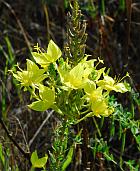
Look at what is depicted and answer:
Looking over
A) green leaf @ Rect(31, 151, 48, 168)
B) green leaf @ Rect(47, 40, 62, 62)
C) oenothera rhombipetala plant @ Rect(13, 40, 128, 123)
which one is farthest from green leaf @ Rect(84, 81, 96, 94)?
green leaf @ Rect(31, 151, 48, 168)

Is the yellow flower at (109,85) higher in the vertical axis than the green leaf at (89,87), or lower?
lower

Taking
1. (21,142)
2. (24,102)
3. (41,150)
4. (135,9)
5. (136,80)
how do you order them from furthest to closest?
(135,9), (136,80), (24,102), (41,150), (21,142)

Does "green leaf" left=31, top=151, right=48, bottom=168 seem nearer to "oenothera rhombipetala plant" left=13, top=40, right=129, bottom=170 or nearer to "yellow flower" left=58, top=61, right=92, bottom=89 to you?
"oenothera rhombipetala plant" left=13, top=40, right=129, bottom=170

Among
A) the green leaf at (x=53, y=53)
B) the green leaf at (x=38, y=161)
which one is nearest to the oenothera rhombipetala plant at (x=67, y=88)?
the green leaf at (x=53, y=53)

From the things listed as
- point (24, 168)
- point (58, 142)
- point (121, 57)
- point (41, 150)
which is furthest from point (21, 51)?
point (58, 142)

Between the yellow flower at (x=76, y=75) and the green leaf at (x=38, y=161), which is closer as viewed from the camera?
the yellow flower at (x=76, y=75)

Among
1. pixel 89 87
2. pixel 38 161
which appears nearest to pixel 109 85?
pixel 89 87

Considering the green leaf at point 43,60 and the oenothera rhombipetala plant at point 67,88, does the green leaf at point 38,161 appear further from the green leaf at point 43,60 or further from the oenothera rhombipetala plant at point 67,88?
the green leaf at point 43,60

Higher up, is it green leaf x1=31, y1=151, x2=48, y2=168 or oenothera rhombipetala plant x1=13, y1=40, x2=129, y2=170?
oenothera rhombipetala plant x1=13, y1=40, x2=129, y2=170

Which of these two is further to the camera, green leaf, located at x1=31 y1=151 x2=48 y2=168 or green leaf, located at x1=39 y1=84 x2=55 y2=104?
green leaf, located at x1=31 y1=151 x2=48 y2=168

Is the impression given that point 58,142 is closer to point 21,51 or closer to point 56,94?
point 56,94

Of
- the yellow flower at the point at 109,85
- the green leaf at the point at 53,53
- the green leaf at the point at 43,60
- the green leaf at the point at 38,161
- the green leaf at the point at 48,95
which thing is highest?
the green leaf at the point at 53,53
